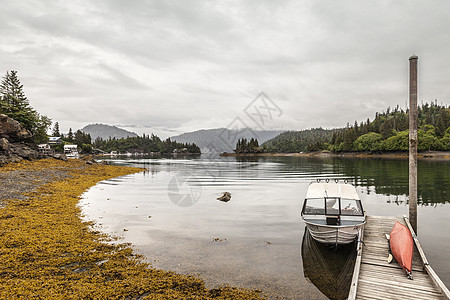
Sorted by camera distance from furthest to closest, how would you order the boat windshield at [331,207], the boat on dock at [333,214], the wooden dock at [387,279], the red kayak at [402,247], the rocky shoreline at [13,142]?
the rocky shoreline at [13,142]
the boat windshield at [331,207]
the boat on dock at [333,214]
the red kayak at [402,247]
the wooden dock at [387,279]

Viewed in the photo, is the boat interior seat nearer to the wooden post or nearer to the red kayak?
the red kayak

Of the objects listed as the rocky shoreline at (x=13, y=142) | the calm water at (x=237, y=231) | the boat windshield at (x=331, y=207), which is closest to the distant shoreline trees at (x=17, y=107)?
the rocky shoreline at (x=13, y=142)

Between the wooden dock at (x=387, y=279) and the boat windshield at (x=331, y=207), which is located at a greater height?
the boat windshield at (x=331, y=207)

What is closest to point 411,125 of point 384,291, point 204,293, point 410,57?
point 410,57

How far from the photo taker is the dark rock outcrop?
5553 cm

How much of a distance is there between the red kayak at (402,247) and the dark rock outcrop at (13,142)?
65.5 metres

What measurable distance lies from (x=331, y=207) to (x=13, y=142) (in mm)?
76216

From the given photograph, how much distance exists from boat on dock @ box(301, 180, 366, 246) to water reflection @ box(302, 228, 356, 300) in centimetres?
92

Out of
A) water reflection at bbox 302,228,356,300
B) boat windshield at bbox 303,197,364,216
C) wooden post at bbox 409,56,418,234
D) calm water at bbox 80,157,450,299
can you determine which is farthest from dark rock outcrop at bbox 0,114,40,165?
wooden post at bbox 409,56,418,234

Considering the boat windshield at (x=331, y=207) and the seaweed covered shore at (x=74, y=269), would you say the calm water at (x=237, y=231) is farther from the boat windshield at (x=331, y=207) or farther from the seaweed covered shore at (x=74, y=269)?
the boat windshield at (x=331, y=207)

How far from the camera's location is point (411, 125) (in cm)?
1892

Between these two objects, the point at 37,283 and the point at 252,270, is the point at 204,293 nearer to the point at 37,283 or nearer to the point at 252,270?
the point at 252,270

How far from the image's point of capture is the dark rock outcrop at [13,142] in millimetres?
55531

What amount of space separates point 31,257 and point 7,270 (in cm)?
164
